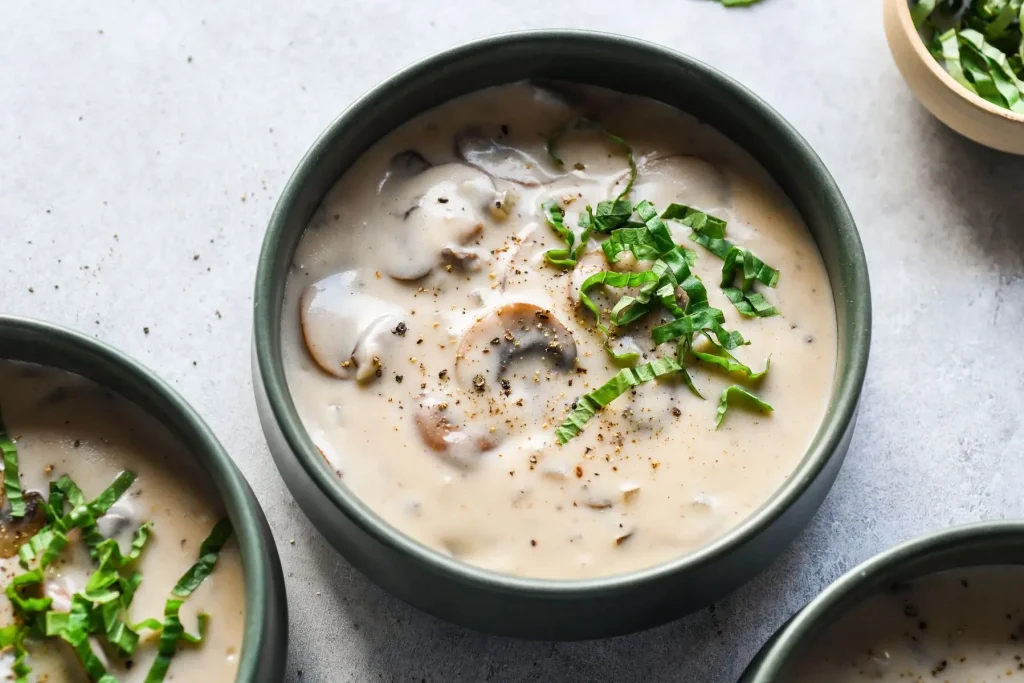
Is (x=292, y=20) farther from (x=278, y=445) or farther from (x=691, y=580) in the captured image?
(x=691, y=580)

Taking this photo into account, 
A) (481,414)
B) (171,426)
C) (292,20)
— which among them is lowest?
(481,414)

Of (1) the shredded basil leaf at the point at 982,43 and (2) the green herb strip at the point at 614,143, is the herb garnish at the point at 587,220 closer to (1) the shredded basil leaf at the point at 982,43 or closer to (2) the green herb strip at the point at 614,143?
(2) the green herb strip at the point at 614,143

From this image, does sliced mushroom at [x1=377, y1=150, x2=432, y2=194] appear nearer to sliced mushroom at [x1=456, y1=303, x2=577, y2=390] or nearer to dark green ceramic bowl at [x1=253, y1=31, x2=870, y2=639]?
dark green ceramic bowl at [x1=253, y1=31, x2=870, y2=639]

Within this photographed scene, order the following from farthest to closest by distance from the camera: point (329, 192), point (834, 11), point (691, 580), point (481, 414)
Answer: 1. point (834, 11)
2. point (329, 192)
3. point (481, 414)
4. point (691, 580)

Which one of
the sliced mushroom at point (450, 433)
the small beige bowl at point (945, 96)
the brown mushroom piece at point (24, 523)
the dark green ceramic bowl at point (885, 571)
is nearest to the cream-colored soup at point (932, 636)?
the dark green ceramic bowl at point (885, 571)

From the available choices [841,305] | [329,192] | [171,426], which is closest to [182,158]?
[329,192]

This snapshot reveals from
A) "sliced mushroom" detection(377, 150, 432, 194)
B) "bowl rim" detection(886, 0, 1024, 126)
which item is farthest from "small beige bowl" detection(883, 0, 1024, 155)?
"sliced mushroom" detection(377, 150, 432, 194)
